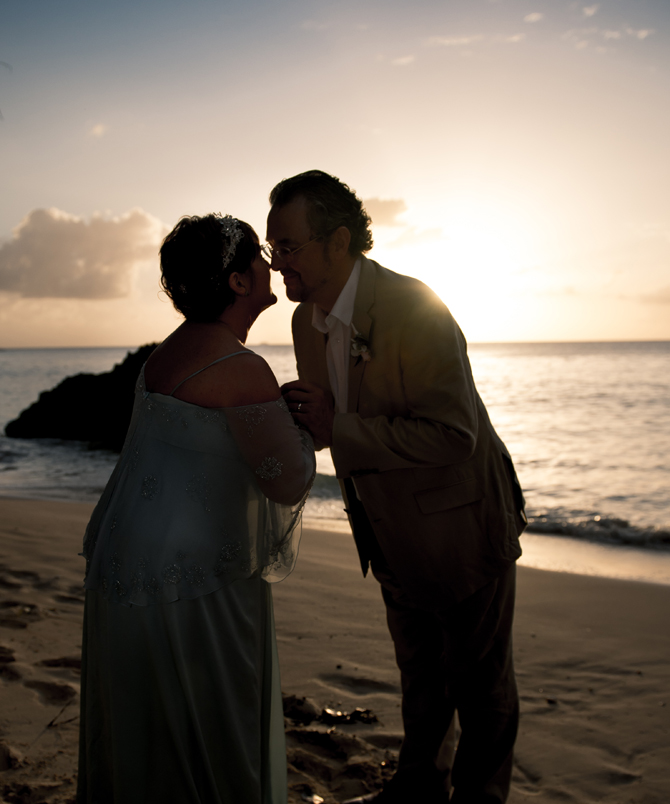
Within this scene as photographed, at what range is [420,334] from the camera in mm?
2285

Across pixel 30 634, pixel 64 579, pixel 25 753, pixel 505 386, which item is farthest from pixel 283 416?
pixel 505 386

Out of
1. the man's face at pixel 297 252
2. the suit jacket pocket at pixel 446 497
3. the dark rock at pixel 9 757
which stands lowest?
the dark rock at pixel 9 757

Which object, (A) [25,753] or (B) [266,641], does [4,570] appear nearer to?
(A) [25,753]

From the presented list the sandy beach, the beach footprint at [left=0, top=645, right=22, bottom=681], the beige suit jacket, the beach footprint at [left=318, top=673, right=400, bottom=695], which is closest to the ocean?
the sandy beach

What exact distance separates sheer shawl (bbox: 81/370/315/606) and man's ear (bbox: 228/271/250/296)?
0.41 m

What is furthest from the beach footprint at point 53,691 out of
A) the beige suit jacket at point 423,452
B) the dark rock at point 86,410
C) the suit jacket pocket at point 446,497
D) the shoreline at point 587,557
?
the dark rock at point 86,410

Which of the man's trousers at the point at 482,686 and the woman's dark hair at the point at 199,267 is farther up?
the woman's dark hair at the point at 199,267

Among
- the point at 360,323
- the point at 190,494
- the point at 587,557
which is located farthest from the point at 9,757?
the point at 587,557

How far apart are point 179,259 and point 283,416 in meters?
0.61

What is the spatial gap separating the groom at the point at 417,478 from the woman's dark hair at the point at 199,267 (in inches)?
19.4

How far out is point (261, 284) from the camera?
2086mm

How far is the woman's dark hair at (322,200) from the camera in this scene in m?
2.54

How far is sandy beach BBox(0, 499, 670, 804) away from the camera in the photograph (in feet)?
9.51

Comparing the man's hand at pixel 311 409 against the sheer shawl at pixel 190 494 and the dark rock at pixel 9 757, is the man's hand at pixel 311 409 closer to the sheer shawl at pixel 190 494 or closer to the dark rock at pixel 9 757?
the sheer shawl at pixel 190 494
